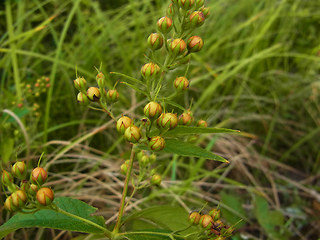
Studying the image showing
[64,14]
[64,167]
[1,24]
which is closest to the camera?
[64,167]

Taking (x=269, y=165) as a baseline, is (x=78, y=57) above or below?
above

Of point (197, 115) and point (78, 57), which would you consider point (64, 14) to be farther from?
point (197, 115)

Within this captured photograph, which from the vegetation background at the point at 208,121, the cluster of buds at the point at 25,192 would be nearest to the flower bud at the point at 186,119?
the cluster of buds at the point at 25,192

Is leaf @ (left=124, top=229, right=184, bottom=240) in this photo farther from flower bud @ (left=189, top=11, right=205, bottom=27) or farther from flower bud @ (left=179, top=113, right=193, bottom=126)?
flower bud @ (left=189, top=11, right=205, bottom=27)

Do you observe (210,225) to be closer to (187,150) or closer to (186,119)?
(187,150)

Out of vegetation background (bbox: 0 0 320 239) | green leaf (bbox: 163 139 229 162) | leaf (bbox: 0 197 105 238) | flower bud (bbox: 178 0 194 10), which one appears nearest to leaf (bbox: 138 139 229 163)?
green leaf (bbox: 163 139 229 162)

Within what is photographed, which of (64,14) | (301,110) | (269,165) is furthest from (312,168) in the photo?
(64,14)

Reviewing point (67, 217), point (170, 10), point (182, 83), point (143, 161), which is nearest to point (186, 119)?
point (182, 83)
